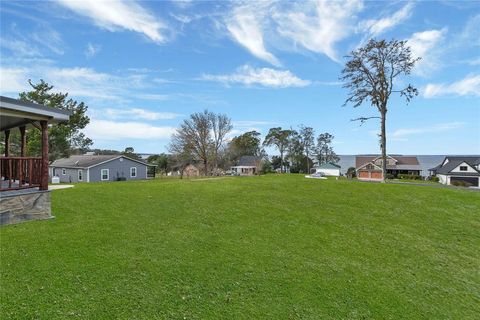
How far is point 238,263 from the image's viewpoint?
6.72 meters

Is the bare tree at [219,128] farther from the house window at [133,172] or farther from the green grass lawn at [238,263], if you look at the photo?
the green grass lawn at [238,263]

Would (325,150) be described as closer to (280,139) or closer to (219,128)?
(280,139)

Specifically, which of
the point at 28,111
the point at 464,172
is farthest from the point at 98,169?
the point at 464,172

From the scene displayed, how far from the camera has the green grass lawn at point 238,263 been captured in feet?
16.6

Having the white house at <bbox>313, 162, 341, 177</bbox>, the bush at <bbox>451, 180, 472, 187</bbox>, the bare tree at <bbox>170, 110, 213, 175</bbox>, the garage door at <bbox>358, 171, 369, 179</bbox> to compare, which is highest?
the bare tree at <bbox>170, 110, 213, 175</bbox>

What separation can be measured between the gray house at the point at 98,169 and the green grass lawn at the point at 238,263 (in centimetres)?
2313

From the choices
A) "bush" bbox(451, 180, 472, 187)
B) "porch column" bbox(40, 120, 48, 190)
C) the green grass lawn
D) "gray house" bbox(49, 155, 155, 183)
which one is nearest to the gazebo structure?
"porch column" bbox(40, 120, 48, 190)

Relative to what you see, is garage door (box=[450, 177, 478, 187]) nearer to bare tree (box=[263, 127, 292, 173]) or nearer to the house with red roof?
the house with red roof

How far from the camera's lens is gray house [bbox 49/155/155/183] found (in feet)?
108

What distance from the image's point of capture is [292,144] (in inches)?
2534

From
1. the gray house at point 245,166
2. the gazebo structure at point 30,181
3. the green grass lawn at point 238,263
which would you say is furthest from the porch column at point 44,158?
the gray house at point 245,166

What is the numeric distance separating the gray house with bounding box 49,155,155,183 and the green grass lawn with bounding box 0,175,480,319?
75.9 ft

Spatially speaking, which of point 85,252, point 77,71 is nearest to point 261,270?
point 85,252

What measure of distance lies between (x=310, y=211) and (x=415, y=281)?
5330 millimetres
